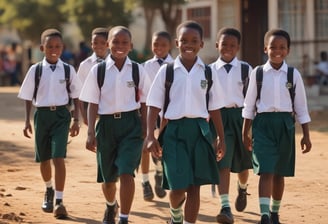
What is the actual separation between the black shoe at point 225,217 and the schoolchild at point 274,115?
57cm

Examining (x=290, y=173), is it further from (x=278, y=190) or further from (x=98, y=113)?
(x=98, y=113)

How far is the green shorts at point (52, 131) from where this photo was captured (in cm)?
833

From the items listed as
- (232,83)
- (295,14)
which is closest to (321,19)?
(295,14)

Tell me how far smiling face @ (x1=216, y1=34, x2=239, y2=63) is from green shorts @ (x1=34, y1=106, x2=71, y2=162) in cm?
172

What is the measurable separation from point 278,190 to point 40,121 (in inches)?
101

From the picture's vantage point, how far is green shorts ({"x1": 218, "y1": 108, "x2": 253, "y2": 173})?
8.20 metres

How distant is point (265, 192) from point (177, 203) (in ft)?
3.49

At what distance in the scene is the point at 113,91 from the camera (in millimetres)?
7270

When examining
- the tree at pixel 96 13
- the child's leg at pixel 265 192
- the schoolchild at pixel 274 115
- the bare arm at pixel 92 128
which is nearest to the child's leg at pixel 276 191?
the schoolchild at pixel 274 115

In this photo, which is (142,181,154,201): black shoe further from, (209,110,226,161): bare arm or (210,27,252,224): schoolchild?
(209,110,226,161): bare arm

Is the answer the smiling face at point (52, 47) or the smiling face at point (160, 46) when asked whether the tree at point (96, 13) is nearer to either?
the smiling face at point (160, 46)

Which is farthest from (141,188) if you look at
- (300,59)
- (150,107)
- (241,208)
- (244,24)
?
(244,24)

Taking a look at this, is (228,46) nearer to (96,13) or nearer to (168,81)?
(168,81)

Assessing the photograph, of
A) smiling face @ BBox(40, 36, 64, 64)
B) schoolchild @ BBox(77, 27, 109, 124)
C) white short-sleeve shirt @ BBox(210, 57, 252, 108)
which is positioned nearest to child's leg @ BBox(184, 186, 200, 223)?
white short-sleeve shirt @ BBox(210, 57, 252, 108)
